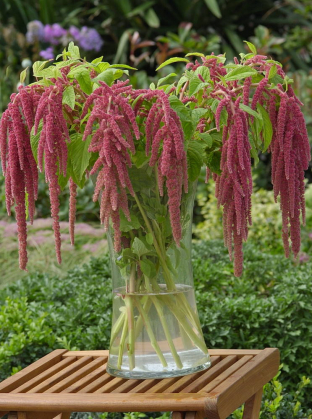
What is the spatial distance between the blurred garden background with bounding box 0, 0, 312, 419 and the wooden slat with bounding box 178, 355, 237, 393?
0.50m

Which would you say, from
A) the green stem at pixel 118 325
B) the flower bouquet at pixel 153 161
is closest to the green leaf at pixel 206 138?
the flower bouquet at pixel 153 161

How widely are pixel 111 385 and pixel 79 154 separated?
0.52m

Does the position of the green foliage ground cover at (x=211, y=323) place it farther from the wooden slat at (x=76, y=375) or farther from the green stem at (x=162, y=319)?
the green stem at (x=162, y=319)

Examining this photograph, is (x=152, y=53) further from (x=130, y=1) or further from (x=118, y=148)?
(x=118, y=148)

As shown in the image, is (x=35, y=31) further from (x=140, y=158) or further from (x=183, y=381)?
(x=183, y=381)

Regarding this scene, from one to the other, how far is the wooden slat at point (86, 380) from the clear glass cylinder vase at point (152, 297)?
0.28ft

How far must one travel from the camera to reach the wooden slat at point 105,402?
4.33ft

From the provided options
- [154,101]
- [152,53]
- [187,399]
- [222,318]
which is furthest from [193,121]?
[152,53]

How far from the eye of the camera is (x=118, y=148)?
48.3 inches

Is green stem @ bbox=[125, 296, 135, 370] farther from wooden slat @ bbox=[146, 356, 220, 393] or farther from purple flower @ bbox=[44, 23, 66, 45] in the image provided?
purple flower @ bbox=[44, 23, 66, 45]

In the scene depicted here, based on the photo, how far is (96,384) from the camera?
150 cm

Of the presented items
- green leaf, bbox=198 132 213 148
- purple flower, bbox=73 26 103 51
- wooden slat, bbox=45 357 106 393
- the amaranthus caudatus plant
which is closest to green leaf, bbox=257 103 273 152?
the amaranthus caudatus plant

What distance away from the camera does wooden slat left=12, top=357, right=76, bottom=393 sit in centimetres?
152

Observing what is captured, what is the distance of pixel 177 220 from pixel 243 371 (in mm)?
448
